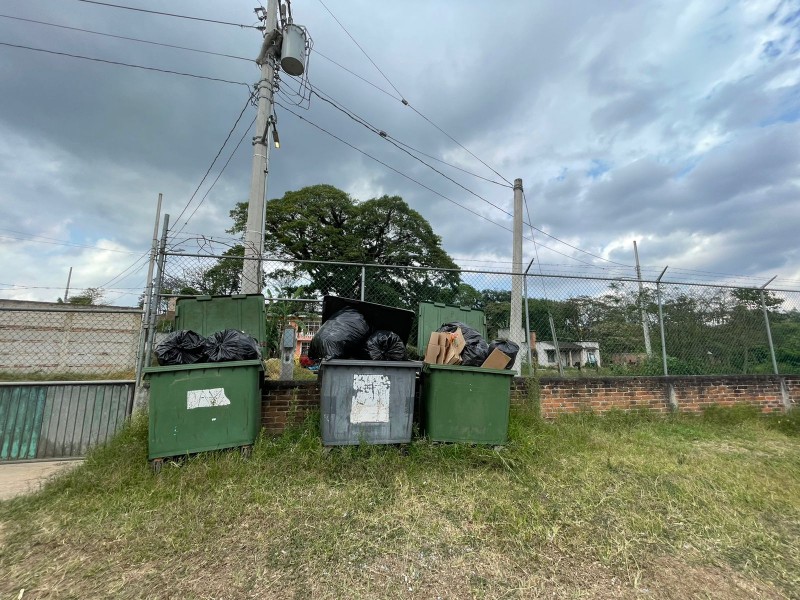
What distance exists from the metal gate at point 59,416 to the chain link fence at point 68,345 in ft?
4.27

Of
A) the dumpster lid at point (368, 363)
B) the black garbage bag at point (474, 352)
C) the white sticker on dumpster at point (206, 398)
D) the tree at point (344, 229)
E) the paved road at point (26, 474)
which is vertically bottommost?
the paved road at point (26, 474)

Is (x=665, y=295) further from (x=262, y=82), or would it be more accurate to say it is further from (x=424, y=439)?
(x=262, y=82)

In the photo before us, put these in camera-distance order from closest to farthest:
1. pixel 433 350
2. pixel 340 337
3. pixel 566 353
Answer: pixel 340 337 < pixel 433 350 < pixel 566 353

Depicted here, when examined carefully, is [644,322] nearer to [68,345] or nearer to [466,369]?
[466,369]

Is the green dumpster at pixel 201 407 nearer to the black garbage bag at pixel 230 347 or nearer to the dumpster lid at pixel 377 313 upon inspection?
the black garbage bag at pixel 230 347

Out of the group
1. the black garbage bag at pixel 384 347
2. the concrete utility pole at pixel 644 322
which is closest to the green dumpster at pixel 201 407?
the black garbage bag at pixel 384 347

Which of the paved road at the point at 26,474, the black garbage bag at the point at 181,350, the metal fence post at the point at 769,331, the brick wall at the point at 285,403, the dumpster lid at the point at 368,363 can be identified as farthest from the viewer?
the metal fence post at the point at 769,331

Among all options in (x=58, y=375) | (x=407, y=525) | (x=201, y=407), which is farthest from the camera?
(x=58, y=375)

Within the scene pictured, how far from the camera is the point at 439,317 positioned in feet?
17.6

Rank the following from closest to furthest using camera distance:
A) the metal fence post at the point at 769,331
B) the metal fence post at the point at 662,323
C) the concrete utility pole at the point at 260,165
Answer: the concrete utility pole at the point at 260,165, the metal fence post at the point at 662,323, the metal fence post at the point at 769,331

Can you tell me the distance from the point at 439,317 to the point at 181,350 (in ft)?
10.3

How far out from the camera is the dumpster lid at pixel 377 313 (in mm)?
4500

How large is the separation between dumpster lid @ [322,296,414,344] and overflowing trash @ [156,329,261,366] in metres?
1.02

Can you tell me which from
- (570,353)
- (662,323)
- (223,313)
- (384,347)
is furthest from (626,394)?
(223,313)
